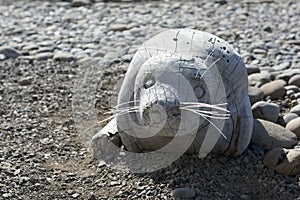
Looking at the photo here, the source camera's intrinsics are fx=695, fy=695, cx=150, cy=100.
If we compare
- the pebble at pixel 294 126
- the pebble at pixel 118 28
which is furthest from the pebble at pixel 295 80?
the pebble at pixel 118 28

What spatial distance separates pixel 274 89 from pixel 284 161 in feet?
4.80

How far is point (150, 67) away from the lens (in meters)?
4.32

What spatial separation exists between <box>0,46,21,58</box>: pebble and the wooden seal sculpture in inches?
109

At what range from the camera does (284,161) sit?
15.2ft

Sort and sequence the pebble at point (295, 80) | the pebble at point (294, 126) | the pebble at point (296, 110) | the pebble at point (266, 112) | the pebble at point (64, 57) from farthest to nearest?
the pebble at point (64, 57)
the pebble at point (295, 80)
the pebble at point (296, 110)
the pebble at point (266, 112)
the pebble at point (294, 126)

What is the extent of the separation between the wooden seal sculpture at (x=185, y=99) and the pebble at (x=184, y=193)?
0.31 meters

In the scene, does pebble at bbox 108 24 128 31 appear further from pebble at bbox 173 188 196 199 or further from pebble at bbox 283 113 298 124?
pebble at bbox 173 188 196 199

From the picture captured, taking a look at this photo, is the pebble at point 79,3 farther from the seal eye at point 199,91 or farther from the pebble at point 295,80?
the seal eye at point 199,91

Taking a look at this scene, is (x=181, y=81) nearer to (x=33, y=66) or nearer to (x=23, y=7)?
(x=33, y=66)

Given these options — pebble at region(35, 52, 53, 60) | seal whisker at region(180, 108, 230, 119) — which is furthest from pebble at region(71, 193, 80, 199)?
pebble at region(35, 52, 53, 60)

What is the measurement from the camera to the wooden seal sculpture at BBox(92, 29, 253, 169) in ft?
13.6

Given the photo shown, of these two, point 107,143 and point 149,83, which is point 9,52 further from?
point 149,83

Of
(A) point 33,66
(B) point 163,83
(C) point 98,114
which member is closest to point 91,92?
(C) point 98,114

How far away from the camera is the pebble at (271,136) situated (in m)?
4.94
